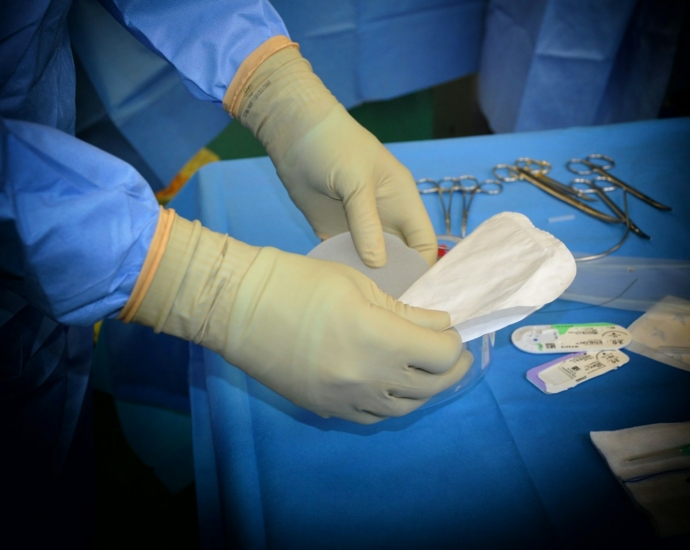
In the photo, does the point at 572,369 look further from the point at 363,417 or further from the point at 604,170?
the point at 604,170

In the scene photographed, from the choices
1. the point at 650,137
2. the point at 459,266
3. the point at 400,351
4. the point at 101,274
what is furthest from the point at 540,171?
the point at 101,274

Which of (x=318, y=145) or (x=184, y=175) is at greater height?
(x=318, y=145)

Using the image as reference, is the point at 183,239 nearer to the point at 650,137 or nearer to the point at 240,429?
the point at 240,429

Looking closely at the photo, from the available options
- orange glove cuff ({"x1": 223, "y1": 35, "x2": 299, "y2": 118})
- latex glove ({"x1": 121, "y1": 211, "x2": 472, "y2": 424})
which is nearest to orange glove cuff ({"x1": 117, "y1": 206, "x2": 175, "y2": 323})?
latex glove ({"x1": 121, "y1": 211, "x2": 472, "y2": 424})

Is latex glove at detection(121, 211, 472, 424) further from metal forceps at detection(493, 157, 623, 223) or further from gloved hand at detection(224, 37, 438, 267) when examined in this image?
metal forceps at detection(493, 157, 623, 223)

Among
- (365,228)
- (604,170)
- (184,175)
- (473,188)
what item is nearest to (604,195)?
(604,170)

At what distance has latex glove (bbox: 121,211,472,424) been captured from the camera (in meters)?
0.67

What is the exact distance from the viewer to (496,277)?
2.52ft

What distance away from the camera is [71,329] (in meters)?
0.98

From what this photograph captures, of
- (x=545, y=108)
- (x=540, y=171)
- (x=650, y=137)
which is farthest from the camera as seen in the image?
(x=545, y=108)

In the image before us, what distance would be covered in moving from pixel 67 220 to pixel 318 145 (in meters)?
0.46

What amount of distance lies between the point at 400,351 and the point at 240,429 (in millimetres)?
272

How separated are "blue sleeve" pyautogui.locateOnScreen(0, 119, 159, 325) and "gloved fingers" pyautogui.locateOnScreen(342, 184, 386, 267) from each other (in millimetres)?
321

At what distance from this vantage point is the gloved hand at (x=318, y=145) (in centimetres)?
93
